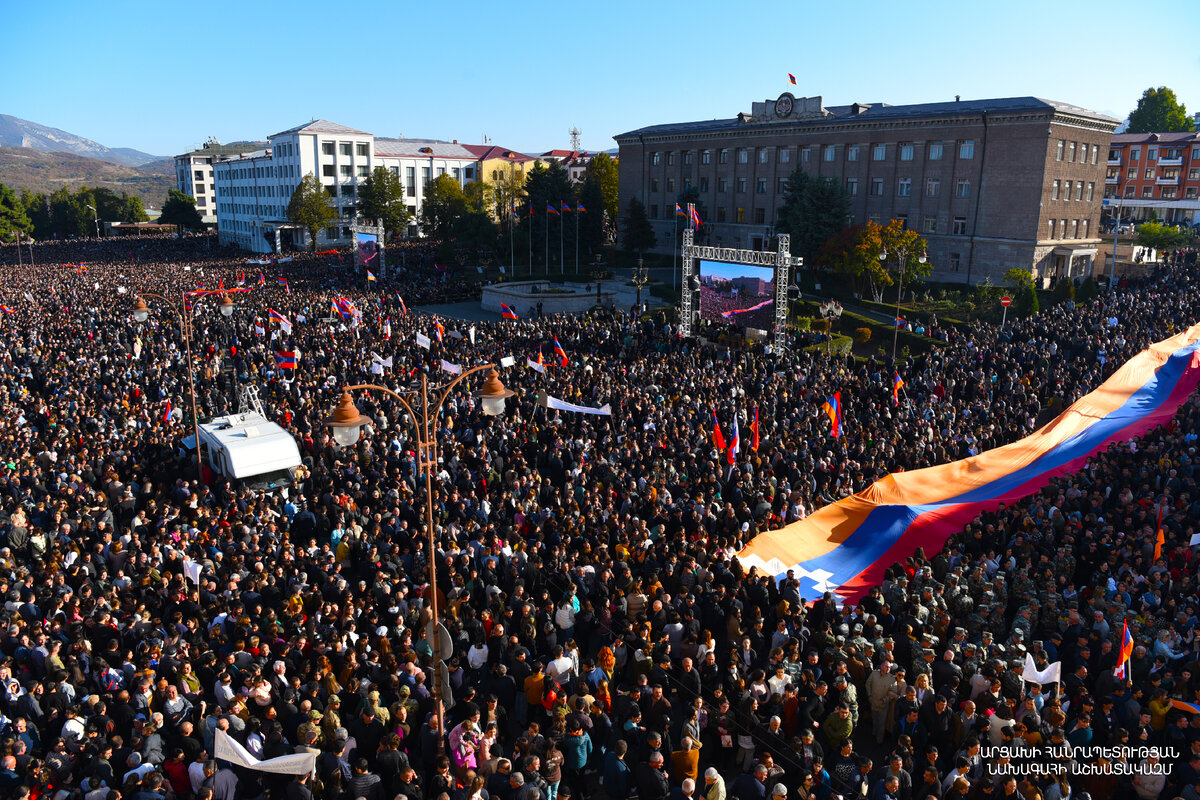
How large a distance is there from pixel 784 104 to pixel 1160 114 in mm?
60101

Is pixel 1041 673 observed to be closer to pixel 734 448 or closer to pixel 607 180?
pixel 734 448

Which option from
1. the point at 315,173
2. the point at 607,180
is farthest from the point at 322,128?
the point at 607,180

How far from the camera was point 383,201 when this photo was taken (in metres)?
80.6

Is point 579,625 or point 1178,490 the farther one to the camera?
point 1178,490

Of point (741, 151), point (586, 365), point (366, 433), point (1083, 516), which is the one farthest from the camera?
point (741, 151)

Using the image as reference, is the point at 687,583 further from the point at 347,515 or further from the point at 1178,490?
the point at 1178,490

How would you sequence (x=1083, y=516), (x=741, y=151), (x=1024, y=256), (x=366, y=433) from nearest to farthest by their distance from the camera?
(x=1083, y=516), (x=366, y=433), (x=1024, y=256), (x=741, y=151)

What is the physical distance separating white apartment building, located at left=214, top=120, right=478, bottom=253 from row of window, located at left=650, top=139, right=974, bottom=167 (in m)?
33.1

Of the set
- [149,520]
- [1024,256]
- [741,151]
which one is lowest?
[149,520]

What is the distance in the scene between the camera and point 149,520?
14.9m

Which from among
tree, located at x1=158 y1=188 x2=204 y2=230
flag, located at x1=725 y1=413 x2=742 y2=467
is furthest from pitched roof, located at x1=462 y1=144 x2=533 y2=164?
flag, located at x1=725 y1=413 x2=742 y2=467

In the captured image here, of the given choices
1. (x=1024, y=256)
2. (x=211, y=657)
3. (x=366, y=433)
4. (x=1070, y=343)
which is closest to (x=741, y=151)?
(x=1024, y=256)

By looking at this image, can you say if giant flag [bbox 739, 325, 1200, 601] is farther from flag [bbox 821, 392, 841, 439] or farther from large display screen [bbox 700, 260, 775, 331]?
large display screen [bbox 700, 260, 775, 331]

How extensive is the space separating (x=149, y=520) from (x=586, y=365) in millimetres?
14075
